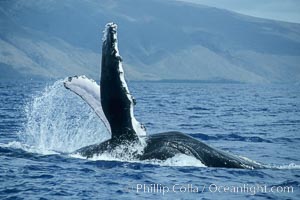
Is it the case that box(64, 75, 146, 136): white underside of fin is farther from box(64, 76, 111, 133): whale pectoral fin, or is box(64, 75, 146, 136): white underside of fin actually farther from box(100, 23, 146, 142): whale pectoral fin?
box(100, 23, 146, 142): whale pectoral fin

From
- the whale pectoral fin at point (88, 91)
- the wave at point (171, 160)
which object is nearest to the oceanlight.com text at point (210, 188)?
the wave at point (171, 160)

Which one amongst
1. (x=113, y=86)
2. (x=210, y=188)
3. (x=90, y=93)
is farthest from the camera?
(x=90, y=93)

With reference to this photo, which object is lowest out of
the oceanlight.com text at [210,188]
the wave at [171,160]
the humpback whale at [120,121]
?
the oceanlight.com text at [210,188]

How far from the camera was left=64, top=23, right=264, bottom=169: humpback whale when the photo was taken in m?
9.31

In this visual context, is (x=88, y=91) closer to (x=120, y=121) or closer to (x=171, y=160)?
(x=120, y=121)

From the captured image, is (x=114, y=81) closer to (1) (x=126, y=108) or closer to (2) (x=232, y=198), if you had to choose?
(1) (x=126, y=108)

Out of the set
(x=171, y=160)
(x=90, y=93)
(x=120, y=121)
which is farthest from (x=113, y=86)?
(x=171, y=160)

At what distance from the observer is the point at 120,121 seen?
31.2 feet

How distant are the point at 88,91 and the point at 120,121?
3.07 ft

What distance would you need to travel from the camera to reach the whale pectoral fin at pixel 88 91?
32.4 feet

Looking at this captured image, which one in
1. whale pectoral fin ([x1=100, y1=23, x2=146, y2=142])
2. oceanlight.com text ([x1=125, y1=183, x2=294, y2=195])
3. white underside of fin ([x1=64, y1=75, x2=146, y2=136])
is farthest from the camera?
white underside of fin ([x1=64, y1=75, x2=146, y2=136])

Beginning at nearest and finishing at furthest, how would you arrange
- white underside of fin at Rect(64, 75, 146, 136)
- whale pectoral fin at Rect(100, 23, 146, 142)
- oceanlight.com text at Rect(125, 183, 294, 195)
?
oceanlight.com text at Rect(125, 183, 294, 195)
whale pectoral fin at Rect(100, 23, 146, 142)
white underside of fin at Rect(64, 75, 146, 136)

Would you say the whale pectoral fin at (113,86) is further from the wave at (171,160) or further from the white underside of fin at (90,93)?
the wave at (171,160)

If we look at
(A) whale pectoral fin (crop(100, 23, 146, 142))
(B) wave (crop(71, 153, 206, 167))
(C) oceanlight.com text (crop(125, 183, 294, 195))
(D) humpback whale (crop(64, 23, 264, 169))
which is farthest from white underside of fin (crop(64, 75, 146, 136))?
(C) oceanlight.com text (crop(125, 183, 294, 195))
